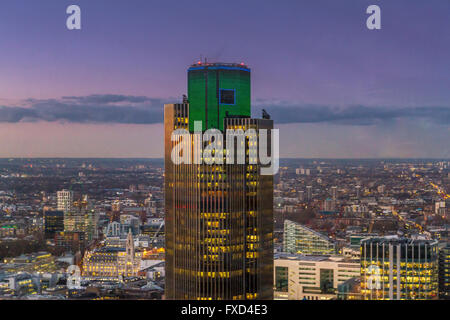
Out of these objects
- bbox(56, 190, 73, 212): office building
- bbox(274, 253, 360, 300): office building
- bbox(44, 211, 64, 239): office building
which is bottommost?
bbox(274, 253, 360, 300): office building

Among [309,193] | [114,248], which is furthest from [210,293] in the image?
[114,248]

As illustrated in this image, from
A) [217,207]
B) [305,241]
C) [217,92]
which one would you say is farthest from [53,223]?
[217,92]

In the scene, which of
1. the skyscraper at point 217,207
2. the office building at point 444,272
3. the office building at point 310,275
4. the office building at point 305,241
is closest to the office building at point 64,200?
the skyscraper at point 217,207

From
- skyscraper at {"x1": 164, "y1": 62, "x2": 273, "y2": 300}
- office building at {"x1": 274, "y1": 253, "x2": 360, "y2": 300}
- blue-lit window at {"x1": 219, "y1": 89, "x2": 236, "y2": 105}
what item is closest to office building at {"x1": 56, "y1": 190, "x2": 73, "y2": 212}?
skyscraper at {"x1": 164, "y1": 62, "x2": 273, "y2": 300}

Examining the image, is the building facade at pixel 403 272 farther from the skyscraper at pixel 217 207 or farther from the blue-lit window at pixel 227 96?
the blue-lit window at pixel 227 96

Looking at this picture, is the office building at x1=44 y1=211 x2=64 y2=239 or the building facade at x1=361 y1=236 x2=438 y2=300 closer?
the building facade at x1=361 y1=236 x2=438 y2=300

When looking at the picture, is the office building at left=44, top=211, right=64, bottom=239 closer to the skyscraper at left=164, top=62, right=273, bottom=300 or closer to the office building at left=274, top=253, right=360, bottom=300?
the skyscraper at left=164, top=62, right=273, bottom=300

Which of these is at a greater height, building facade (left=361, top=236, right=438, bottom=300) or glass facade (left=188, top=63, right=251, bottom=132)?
glass facade (left=188, top=63, right=251, bottom=132)
